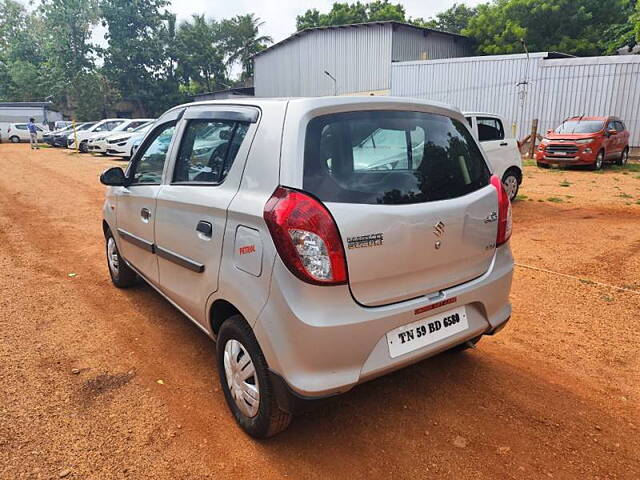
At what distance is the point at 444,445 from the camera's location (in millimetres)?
2443

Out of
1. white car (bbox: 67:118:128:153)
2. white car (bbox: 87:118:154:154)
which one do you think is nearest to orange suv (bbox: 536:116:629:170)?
white car (bbox: 87:118:154:154)

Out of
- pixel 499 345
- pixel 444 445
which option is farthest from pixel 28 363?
pixel 499 345

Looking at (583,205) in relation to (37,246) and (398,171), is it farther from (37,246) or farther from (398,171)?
(37,246)

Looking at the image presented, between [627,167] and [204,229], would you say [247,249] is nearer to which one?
[204,229]

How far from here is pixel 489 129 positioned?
8867mm

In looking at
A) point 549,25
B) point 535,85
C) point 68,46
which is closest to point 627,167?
point 535,85

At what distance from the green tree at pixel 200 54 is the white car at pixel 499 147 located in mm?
45334

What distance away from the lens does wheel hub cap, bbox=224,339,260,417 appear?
2414 millimetres

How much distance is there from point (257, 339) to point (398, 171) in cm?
111

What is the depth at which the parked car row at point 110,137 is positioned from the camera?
1931 centimetres

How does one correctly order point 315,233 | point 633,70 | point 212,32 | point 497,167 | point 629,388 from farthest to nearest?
1. point 212,32
2. point 633,70
3. point 497,167
4. point 629,388
5. point 315,233

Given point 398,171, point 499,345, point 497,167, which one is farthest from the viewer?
point 497,167

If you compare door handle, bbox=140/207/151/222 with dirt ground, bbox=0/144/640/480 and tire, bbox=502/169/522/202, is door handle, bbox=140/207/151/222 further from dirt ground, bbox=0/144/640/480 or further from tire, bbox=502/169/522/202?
tire, bbox=502/169/522/202

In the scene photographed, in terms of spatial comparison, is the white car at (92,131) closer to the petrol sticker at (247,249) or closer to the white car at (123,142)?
the white car at (123,142)
